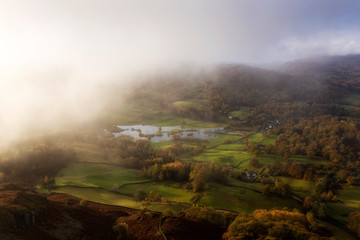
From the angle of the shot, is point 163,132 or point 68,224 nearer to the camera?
point 68,224

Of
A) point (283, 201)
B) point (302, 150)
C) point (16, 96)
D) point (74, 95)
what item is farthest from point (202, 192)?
point (74, 95)

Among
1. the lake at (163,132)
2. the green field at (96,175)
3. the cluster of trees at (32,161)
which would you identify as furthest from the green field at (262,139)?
the cluster of trees at (32,161)

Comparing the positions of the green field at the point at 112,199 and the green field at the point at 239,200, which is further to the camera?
the green field at the point at 239,200

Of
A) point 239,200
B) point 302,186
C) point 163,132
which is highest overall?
point 239,200

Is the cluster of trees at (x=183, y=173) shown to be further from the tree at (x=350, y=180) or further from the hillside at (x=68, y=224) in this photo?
the tree at (x=350, y=180)

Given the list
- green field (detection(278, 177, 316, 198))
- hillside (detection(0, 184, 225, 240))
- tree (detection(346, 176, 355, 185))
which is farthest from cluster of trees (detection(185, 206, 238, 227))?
tree (detection(346, 176, 355, 185))

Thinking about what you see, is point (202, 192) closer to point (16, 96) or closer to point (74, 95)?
point (16, 96)

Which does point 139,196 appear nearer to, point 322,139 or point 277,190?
point 277,190

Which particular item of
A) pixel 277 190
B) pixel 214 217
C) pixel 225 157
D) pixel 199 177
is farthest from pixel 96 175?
pixel 225 157

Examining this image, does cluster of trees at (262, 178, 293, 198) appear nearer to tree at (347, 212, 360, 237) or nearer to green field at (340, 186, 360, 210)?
tree at (347, 212, 360, 237)

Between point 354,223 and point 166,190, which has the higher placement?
point 166,190

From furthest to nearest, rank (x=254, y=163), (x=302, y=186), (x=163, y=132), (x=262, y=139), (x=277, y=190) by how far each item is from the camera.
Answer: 1. (x=163, y=132)
2. (x=262, y=139)
3. (x=254, y=163)
4. (x=302, y=186)
5. (x=277, y=190)

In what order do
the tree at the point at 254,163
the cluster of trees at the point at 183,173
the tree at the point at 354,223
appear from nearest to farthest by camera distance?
the tree at the point at 354,223 < the cluster of trees at the point at 183,173 < the tree at the point at 254,163
